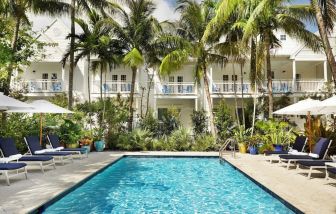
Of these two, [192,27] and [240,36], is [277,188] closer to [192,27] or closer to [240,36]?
[240,36]

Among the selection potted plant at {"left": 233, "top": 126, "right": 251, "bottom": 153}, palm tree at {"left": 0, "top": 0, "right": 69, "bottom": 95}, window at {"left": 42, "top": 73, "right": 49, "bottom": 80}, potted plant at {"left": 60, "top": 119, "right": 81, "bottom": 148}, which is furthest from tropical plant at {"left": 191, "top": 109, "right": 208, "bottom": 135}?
window at {"left": 42, "top": 73, "right": 49, "bottom": 80}

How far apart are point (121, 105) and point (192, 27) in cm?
690

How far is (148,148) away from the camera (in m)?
20.5

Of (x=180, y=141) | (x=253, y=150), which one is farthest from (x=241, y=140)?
(x=180, y=141)

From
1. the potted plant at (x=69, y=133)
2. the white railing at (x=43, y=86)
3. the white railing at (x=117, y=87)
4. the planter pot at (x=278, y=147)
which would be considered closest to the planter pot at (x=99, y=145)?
the potted plant at (x=69, y=133)

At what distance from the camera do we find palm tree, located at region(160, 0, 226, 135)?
20.9 m

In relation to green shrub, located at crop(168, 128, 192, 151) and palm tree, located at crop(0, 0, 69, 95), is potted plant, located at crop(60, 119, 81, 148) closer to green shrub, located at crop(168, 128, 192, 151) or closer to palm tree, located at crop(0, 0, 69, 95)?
palm tree, located at crop(0, 0, 69, 95)

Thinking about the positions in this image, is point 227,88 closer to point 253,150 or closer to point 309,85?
point 309,85

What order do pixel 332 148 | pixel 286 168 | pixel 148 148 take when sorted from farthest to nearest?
pixel 148 148
pixel 332 148
pixel 286 168

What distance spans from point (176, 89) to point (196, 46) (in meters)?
6.33

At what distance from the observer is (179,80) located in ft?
94.8

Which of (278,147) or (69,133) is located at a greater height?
(69,133)

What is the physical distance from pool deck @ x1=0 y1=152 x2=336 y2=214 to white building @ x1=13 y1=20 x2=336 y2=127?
13708mm

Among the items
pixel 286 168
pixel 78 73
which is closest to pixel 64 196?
pixel 286 168
